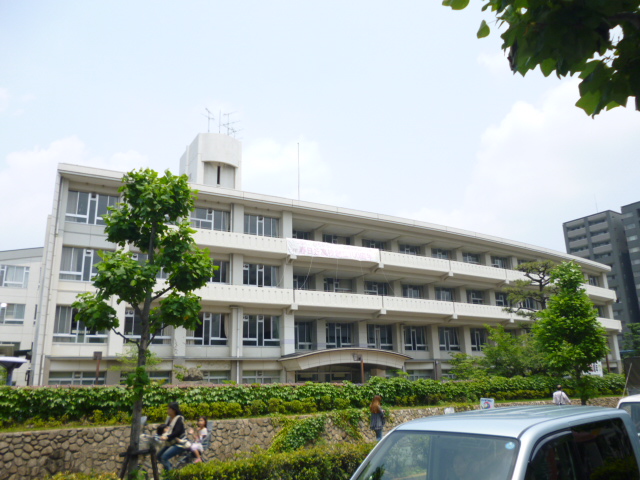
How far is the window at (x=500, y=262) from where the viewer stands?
1665 inches

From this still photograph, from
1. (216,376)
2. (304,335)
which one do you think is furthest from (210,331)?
(304,335)

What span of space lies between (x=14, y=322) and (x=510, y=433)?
48835mm

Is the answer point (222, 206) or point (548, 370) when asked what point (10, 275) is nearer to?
point (222, 206)

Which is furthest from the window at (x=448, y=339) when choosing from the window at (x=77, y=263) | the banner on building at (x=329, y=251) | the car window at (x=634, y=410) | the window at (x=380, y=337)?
the car window at (x=634, y=410)

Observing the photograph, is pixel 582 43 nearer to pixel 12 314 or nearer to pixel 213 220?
pixel 213 220

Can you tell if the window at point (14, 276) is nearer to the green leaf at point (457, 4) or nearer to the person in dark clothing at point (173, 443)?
the person in dark clothing at point (173, 443)

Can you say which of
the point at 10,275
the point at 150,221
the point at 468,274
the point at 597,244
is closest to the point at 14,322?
the point at 10,275

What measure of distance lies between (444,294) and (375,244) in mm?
6989

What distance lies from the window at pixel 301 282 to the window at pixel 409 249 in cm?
809

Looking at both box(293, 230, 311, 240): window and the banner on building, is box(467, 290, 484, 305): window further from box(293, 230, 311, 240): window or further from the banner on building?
box(293, 230, 311, 240): window

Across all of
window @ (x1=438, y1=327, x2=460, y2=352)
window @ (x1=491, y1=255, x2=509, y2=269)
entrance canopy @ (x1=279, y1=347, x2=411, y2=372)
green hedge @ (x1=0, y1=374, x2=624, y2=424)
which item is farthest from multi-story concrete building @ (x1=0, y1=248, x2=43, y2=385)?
window @ (x1=491, y1=255, x2=509, y2=269)

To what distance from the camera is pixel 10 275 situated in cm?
4538

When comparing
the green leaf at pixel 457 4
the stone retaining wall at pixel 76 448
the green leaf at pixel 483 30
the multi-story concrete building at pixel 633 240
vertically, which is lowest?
the stone retaining wall at pixel 76 448

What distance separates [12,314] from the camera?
43.9 metres
